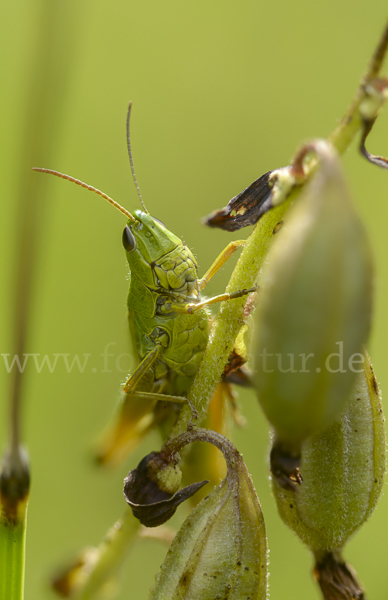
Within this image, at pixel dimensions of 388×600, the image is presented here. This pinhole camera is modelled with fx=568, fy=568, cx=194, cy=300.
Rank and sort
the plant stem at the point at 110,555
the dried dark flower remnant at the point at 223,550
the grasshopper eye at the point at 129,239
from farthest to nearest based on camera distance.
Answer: the grasshopper eye at the point at 129,239, the plant stem at the point at 110,555, the dried dark flower remnant at the point at 223,550

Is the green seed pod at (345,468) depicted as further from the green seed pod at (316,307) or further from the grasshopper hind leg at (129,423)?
the grasshopper hind leg at (129,423)

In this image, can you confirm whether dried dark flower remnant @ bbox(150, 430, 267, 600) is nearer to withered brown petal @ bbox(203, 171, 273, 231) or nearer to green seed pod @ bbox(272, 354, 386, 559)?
green seed pod @ bbox(272, 354, 386, 559)

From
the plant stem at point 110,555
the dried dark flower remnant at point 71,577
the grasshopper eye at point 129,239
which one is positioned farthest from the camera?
the grasshopper eye at point 129,239

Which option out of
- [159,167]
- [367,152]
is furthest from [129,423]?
[159,167]

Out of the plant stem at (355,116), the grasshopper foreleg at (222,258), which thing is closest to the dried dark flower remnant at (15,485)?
the plant stem at (355,116)

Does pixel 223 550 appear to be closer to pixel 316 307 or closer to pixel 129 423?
pixel 316 307
